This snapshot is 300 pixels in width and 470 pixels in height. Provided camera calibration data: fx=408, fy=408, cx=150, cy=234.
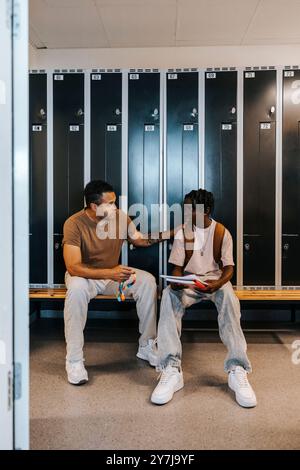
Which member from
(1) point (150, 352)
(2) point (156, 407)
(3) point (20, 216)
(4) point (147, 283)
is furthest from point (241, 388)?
(3) point (20, 216)

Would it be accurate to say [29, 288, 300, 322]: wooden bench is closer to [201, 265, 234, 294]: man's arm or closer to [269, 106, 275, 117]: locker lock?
[201, 265, 234, 294]: man's arm

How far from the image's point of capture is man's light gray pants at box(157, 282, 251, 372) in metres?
2.02

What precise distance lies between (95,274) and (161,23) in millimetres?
1988

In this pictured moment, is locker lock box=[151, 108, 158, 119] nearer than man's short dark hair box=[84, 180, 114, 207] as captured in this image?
No

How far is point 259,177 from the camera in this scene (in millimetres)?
2947

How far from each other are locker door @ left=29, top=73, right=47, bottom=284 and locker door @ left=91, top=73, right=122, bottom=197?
36 cm

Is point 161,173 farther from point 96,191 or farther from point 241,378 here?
point 241,378

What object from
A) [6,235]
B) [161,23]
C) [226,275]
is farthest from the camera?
[161,23]

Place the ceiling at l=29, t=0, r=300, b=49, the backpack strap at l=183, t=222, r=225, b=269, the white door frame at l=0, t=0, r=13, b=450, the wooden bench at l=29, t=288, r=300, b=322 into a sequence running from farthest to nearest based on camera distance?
Result: 1. the ceiling at l=29, t=0, r=300, b=49
2. the wooden bench at l=29, t=288, r=300, b=322
3. the backpack strap at l=183, t=222, r=225, b=269
4. the white door frame at l=0, t=0, r=13, b=450

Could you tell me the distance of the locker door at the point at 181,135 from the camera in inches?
115

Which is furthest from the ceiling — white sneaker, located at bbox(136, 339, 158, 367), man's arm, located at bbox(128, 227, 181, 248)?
white sneaker, located at bbox(136, 339, 158, 367)

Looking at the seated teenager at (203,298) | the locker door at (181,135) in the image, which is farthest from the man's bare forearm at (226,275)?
the locker door at (181,135)

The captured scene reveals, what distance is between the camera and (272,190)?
9.66 ft
